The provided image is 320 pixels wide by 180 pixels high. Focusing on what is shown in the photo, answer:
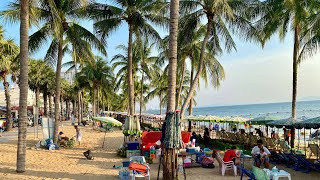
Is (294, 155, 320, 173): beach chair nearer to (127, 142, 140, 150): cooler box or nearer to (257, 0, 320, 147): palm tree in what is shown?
(257, 0, 320, 147): palm tree

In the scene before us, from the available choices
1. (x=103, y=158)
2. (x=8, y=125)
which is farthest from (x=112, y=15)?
(x=8, y=125)

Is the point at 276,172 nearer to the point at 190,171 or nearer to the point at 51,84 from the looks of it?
the point at 190,171

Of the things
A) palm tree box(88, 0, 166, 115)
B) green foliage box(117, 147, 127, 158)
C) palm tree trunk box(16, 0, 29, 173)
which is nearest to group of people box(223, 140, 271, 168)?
green foliage box(117, 147, 127, 158)

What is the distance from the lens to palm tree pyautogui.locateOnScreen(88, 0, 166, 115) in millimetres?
19797

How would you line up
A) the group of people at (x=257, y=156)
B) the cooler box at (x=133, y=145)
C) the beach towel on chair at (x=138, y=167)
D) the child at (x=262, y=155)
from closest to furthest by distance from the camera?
the beach towel on chair at (x=138, y=167) < the group of people at (x=257, y=156) < the child at (x=262, y=155) < the cooler box at (x=133, y=145)

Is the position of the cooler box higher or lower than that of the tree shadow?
higher

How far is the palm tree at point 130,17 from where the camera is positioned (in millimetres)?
19797

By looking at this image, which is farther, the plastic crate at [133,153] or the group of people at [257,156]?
the plastic crate at [133,153]

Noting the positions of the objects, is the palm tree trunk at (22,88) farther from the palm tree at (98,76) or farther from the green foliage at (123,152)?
the palm tree at (98,76)

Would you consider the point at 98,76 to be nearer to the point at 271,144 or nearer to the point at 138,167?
the point at 271,144

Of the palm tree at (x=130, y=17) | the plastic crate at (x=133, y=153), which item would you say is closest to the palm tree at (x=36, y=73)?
the palm tree at (x=130, y=17)

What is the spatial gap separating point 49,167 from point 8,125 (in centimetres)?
2143

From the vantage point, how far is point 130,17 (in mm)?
20031

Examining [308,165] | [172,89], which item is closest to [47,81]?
[172,89]
